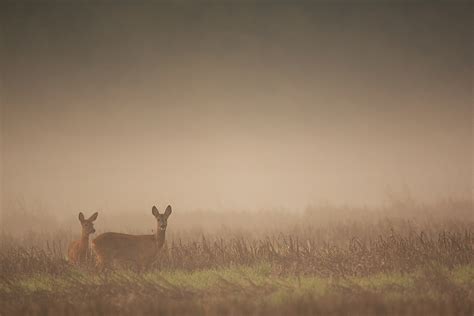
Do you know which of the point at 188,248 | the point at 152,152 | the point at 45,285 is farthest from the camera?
the point at 152,152

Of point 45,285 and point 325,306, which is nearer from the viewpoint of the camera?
point 325,306

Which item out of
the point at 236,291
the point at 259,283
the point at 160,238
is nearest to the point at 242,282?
the point at 259,283

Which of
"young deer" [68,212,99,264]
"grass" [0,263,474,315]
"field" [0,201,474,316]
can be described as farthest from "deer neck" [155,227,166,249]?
"young deer" [68,212,99,264]

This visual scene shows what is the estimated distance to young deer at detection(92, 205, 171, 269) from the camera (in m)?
15.5

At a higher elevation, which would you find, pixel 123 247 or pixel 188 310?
pixel 123 247

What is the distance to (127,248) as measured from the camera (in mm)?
15703

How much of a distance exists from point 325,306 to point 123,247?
21.8 ft

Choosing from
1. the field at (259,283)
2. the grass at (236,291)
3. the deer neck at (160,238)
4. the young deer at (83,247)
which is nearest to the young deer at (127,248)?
the deer neck at (160,238)

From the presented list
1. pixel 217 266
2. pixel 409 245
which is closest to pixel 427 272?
pixel 409 245

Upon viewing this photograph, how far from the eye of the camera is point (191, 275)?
1473 centimetres

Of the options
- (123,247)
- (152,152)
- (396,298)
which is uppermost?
(152,152)

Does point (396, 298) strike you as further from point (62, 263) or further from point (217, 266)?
point (62, 263)

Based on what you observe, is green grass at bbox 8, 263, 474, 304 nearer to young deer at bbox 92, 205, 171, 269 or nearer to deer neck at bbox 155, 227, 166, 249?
young deer at bbox 92, 205, 171, 269

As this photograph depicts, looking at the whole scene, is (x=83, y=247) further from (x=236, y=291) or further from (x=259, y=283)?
(x=259, y=283)
